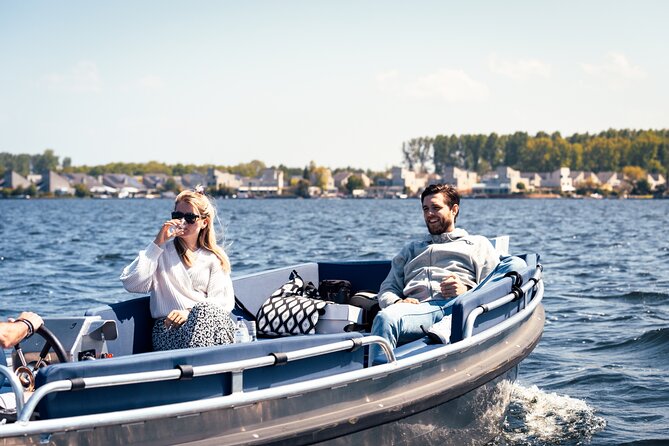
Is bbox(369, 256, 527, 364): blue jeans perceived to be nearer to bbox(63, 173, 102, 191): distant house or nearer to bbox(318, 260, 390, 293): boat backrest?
bbox(318, 260, 390, 293): boat backrest

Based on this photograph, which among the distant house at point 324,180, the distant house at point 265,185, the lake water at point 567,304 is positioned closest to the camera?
the lake water at point 567,304

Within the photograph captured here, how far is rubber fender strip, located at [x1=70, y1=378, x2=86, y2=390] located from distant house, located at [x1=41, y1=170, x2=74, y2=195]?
Answer: 17461cm

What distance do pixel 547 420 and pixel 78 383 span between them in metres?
4.85

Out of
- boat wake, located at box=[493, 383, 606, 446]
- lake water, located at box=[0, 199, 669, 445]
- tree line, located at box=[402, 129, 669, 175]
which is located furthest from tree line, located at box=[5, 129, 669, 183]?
boat wake, located at box=[493, 383, 606, 446]

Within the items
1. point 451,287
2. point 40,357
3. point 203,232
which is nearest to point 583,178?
point 451,287

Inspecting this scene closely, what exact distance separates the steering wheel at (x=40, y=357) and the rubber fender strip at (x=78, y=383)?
840 millimetres

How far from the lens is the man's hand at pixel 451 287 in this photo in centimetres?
682

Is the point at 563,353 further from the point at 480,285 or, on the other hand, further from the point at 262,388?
the point at 262,388

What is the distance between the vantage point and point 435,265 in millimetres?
7129

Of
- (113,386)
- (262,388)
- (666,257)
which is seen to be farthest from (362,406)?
(666,257)

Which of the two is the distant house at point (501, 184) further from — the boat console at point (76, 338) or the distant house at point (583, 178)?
the boat console at point (76, 338)

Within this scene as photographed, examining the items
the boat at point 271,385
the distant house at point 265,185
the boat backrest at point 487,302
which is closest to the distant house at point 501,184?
the distant house at point 265,185

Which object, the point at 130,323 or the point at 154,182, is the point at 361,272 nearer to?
the point at 130,323

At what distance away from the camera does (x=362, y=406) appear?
5.30 meters
